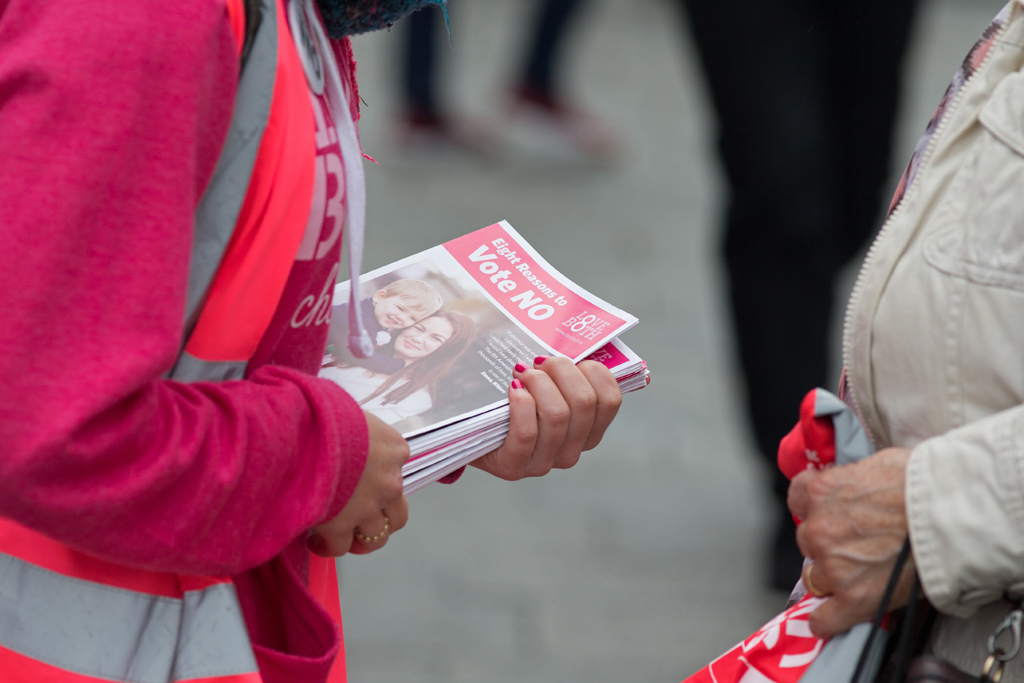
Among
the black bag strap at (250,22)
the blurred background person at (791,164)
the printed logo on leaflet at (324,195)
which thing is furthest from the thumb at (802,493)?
the blurred background person at (791,164)

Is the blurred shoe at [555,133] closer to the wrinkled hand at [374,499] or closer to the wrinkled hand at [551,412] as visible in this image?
the wrinkled hand at [551,412]

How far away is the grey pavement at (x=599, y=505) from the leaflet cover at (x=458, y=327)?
1387 mm

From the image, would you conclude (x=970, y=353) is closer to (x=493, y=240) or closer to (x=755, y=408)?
(x=493, y=240)

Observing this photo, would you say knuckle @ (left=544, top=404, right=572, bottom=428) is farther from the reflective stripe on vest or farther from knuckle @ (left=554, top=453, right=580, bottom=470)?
the reflective stripe on vest

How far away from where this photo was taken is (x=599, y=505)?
3.03 m

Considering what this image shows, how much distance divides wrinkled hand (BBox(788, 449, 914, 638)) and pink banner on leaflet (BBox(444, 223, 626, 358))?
1.14 ft

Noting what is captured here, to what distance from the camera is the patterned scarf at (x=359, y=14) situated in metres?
1.05

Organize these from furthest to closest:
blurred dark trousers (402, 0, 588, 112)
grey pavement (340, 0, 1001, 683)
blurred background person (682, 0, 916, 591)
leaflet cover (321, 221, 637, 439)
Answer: blurred dark trousers (402, 0, 588, 112) → grey pavement (340, 0, 1001, 683) → blurred background person (682, 0, 916, 591) → leaflet cover (321, 221, 637, 439)

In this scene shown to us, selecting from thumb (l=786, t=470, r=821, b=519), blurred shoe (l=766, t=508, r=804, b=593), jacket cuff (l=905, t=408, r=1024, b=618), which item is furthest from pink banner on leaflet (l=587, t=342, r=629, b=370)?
blurred shoe (l=766, t=508, r=804, b=593)

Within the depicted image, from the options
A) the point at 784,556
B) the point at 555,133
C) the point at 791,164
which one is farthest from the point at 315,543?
the point at 555,133

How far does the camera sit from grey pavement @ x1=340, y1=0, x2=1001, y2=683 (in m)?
2.58

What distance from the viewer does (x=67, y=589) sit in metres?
0.98

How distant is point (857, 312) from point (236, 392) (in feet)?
2.16

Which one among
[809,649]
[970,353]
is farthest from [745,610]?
[970,353]
